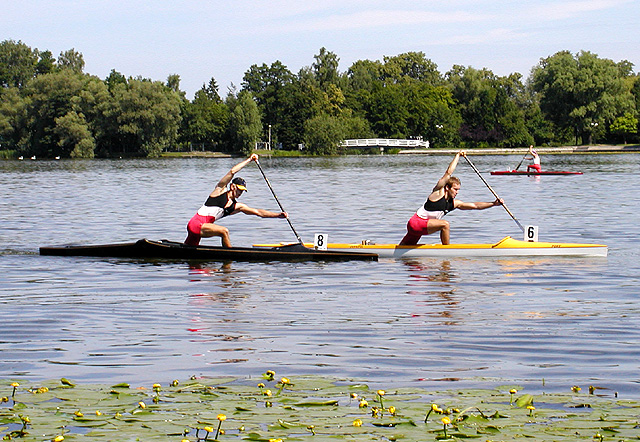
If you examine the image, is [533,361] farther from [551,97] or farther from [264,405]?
[551,97]

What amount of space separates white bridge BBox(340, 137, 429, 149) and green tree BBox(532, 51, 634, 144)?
78.8ft

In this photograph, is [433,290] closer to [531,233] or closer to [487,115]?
[531,233]

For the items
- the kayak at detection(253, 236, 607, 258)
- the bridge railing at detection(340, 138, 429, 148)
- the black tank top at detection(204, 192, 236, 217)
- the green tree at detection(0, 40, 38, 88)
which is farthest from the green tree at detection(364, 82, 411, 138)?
the black tank top at detection(204, 192, 236, 217)

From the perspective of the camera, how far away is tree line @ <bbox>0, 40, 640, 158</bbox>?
97.4 meters

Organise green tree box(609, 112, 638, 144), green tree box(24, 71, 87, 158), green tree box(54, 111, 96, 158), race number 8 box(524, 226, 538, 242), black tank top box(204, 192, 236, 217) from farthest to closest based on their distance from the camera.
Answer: green tree box(609, 112, 638, 144), green tree box(24, 71, 87, 158), green tree box(54, 111, 96, 158), race number 8 box(524, 226, 538, 242), black tank top box(204, 192, 236, 217)

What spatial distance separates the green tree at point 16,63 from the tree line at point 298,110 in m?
0.18

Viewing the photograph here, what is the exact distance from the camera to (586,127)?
347ft

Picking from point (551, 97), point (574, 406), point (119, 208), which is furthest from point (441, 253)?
point (551, 97)

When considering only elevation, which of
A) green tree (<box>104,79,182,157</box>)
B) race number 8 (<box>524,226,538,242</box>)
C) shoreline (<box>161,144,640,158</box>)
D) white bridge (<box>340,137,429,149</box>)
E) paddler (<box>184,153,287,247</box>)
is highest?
green tree (<box>104,79,182,157</box>)

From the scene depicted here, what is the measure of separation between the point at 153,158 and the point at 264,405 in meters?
101

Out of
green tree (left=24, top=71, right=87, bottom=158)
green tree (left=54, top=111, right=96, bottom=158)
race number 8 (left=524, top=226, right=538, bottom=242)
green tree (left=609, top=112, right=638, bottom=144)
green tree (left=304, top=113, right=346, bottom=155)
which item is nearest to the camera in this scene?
race number 8 (left=524, top=226, right=538, bottom=242)

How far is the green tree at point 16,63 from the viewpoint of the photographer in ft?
493

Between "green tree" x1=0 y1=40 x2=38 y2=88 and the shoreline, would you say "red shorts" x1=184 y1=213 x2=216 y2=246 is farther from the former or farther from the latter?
"green tree" x1=0 y1=40 x2=38 y2=88

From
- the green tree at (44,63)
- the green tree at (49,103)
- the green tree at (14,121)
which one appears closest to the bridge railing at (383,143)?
the green tree at (49,103)
